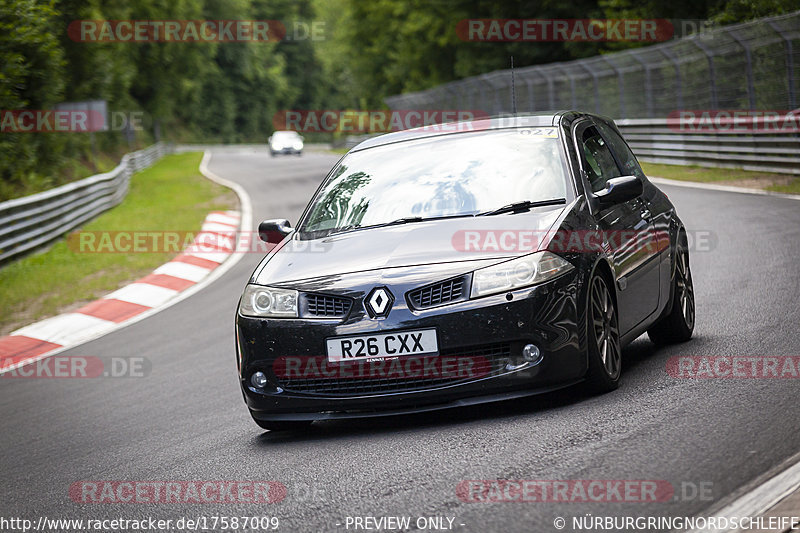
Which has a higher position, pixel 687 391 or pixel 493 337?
pixel 493 337

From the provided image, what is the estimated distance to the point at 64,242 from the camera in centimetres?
2039

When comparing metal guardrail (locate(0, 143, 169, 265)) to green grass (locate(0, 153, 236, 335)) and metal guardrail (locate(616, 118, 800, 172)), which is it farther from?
metal guardrail (locate(616, 118, 800, 172))

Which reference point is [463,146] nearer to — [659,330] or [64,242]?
[659,330]

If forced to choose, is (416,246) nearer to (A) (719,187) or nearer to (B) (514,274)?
(B) (514,274)

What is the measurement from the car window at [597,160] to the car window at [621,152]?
135 mm

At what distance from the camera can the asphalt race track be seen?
4527 mm

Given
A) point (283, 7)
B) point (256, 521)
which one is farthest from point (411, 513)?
point (283, 7)

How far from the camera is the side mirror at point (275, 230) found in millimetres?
7332

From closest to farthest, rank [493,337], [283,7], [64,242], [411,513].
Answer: [411,513] < [493,337] < [64,242] < [283,7]

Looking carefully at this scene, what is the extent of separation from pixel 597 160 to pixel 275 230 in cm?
211

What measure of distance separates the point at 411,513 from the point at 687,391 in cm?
230

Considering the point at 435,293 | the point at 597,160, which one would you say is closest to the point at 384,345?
the point at 435,293

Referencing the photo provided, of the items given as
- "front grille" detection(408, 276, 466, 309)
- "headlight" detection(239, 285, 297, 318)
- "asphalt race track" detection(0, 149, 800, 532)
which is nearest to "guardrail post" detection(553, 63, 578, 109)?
"asphalt race track" detection(0, 149, 800, 532)

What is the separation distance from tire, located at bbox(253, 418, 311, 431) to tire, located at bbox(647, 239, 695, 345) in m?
2.53
